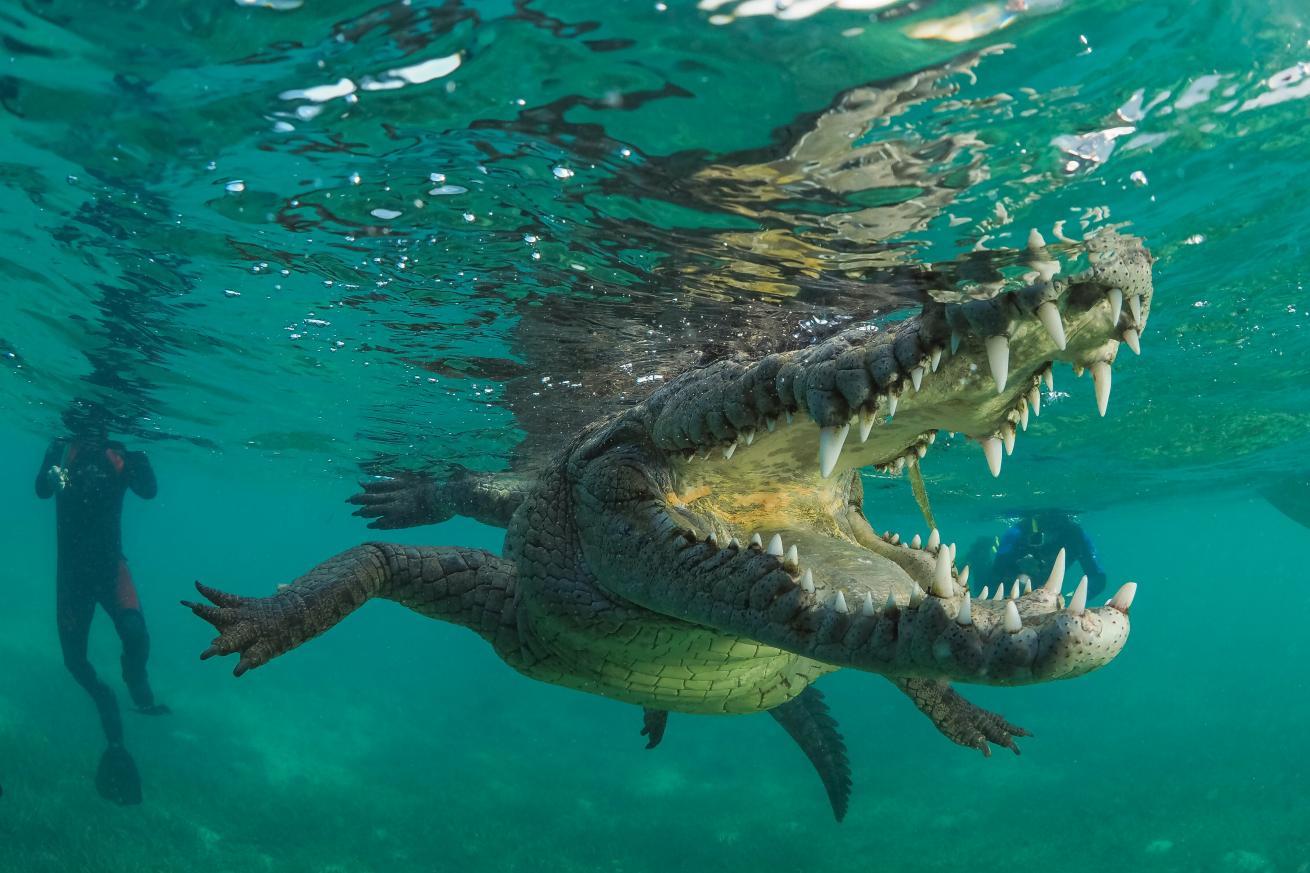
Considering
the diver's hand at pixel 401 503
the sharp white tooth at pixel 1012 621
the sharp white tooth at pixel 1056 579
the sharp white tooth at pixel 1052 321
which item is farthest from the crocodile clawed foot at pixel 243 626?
the diver's hand at pixel 401 503

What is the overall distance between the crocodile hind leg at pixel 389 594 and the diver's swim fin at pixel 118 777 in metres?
11.2

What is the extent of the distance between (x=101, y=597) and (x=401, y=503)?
7.00 meters

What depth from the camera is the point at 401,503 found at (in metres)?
9.79

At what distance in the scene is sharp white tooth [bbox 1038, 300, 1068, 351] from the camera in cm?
258

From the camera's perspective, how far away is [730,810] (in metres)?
15.7

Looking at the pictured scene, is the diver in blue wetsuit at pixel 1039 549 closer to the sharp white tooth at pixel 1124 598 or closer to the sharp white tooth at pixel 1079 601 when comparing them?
the sharp white tooth at pixel 1124 598

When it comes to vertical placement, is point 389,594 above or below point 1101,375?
below

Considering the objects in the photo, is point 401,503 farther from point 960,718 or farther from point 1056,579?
point 1056,579

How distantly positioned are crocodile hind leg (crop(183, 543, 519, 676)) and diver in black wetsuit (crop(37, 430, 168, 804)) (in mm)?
10468

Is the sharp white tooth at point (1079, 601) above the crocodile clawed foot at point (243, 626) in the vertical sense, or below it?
above

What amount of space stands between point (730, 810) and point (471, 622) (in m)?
12.7

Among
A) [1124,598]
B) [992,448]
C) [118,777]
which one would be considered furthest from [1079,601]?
[118,777]

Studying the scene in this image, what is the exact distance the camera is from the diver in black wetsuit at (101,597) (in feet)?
41.3

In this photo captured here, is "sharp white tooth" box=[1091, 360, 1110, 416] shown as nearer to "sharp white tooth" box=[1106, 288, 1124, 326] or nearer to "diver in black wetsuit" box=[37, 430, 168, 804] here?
"sharp white tooth" box=[1106, 288, 1124, 326]
